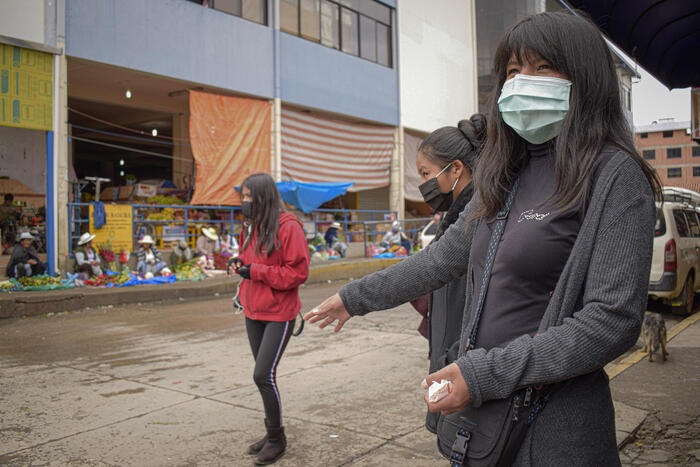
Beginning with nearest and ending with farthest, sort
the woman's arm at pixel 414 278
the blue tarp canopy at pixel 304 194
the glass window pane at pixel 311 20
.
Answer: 1. the woman's arm at pixel 414 278
2. the blue tarp canopy at pixel 304 194
3. the glass window pane at pixel 311 20

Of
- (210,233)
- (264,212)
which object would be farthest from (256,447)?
(210,233)

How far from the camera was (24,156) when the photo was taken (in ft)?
43.0

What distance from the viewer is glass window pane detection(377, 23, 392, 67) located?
2305 cm

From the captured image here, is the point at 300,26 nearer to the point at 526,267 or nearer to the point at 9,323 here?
the point at 9,323

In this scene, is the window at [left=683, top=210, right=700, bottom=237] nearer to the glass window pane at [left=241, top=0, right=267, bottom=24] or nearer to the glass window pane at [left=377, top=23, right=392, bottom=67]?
the glass window pane at [left=241, top=0, right=267, bottom=24]

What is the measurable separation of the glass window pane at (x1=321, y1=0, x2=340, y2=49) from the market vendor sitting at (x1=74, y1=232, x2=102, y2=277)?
11.2 metres

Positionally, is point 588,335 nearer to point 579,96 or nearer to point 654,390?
point 579,96

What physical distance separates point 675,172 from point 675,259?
70445 mm

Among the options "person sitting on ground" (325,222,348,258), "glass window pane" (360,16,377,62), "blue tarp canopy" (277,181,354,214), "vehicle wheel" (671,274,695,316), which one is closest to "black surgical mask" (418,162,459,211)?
"vehicle wheel" (671,274,695,316)

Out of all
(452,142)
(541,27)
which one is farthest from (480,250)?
(452,142)

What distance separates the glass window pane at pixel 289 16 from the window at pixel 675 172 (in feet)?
211

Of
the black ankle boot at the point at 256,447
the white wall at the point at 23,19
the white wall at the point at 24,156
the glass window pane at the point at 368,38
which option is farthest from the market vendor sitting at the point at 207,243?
the black ankle boot at the point at 256,447

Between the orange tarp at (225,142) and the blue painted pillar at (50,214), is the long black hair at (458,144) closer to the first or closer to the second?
the blue painted pillar at (50,214)

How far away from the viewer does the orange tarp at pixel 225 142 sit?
16.4 meters
